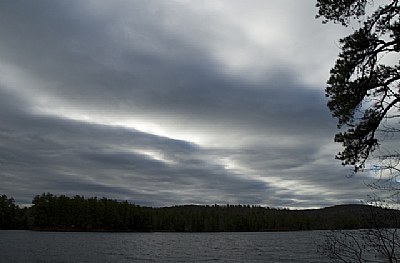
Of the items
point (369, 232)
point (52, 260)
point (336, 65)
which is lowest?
point (52, 260)

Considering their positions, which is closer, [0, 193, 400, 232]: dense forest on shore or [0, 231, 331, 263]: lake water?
[0, 231, 331, 263]: lake water

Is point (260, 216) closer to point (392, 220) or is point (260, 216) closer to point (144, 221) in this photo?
point (144, 221)

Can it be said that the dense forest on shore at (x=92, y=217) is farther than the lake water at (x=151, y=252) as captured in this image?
Yes

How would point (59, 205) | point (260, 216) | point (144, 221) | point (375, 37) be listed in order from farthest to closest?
point (260, 216), point (144, 221), point (59, 205), point (375, 37)

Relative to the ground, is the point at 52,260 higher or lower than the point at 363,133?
lower

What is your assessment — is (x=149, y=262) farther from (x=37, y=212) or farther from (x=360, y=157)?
(x=37, y=212)

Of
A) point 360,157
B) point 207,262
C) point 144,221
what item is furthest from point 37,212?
point 360,157

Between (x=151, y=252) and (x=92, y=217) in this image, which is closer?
(x=151, y=252)

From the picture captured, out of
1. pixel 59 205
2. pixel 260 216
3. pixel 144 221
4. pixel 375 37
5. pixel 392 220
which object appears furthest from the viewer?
pixel 260 216

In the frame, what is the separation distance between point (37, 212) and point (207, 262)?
368ft

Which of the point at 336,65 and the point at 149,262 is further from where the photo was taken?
the point at 149,262

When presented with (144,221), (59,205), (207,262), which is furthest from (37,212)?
(207,262)

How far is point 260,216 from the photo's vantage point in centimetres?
18712

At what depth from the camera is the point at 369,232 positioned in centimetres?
859
